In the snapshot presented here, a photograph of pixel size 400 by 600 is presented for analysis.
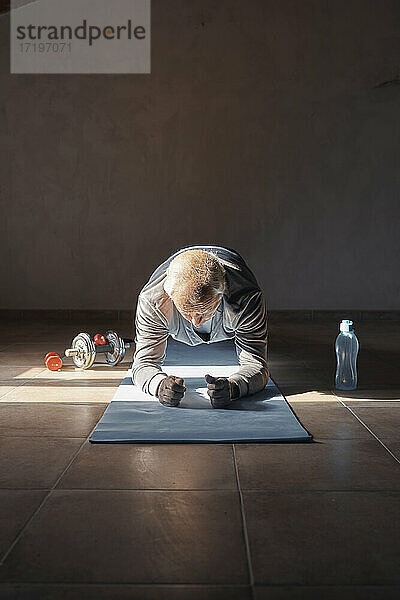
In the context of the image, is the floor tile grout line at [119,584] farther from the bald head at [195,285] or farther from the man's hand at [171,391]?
the man's hand at [171,391]

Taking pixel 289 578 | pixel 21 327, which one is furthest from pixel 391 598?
pixel 21 327

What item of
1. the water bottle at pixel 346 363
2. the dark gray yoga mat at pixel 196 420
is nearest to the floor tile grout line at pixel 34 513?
the dark gray yoga mat at pixel 196 420

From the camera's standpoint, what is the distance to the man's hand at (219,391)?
2457 mm

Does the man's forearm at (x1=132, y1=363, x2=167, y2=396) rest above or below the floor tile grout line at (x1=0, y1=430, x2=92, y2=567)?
above

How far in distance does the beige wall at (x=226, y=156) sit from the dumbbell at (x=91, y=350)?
291cm

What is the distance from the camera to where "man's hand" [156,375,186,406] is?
246cm

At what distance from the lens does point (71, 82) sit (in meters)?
6.56

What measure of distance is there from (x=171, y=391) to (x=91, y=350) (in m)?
1.14

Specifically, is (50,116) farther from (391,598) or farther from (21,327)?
(391,598)

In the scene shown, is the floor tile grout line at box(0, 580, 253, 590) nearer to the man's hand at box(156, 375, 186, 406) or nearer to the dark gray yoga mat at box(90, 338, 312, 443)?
the dark gray yoga mat at box(90, 338, 312, 443)

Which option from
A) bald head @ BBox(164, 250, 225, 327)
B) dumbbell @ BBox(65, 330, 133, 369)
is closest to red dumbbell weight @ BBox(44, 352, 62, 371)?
dumbbell @ BBox(65, 330, 133, 369)

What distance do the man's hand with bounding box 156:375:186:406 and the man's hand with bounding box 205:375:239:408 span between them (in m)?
0.11

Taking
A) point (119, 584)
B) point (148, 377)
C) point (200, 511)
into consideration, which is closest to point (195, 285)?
point (148, 377)

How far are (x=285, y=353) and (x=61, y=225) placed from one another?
3.28 metres
